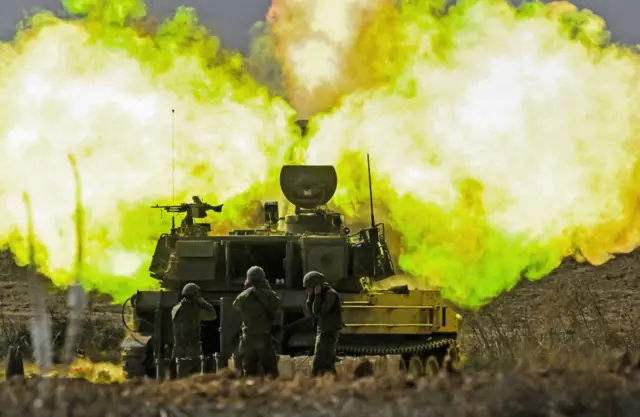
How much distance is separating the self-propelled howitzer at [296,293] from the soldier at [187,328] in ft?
2.77

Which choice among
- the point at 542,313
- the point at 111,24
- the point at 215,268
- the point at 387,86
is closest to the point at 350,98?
the point at 387,86

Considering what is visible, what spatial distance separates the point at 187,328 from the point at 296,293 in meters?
2.12

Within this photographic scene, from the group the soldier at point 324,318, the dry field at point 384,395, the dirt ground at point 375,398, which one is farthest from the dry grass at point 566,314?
the dirt ground at point 375,398

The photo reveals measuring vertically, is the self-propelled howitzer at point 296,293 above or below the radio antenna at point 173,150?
below

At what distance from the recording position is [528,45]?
23000 mm

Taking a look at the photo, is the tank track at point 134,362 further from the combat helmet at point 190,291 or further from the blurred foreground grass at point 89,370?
the combat helmet at point 190,291

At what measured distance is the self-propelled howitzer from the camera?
18.5 m

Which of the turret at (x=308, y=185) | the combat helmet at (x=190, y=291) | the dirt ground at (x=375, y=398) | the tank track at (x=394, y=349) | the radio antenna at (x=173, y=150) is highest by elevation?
the radio antenna at (x=173, y=150)

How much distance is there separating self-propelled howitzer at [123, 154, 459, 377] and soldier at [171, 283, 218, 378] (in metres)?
0.84

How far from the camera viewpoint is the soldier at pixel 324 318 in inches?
633

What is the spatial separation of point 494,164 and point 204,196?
5.00 metres

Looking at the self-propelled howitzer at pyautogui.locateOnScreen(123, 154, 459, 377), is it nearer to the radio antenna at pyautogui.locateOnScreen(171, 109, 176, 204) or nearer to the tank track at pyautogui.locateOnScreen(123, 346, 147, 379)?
the tank track at pyautogui.locateOnScreen(123, 346, 147, 379)

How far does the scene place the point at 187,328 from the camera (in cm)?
1730

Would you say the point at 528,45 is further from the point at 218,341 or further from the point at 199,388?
the point at 199,388
